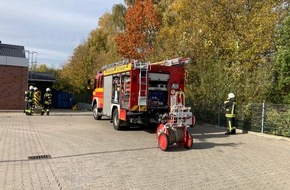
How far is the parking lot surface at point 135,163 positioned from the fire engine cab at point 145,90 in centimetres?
101

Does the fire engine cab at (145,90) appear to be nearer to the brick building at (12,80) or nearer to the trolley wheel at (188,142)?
the trolley wheel at (188,142)

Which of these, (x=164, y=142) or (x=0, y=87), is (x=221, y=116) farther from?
(x=0, y=87)

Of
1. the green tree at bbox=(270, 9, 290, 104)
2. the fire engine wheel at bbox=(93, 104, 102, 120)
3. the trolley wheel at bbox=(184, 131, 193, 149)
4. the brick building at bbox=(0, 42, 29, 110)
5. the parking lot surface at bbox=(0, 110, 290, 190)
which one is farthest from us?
the brick building at bbox=(0, 42, 29, 110)

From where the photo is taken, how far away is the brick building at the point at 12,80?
76.7 ft

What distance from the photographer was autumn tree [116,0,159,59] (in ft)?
103

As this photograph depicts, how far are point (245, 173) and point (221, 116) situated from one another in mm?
8827

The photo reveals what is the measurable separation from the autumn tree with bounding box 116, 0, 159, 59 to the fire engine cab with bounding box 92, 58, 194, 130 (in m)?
17.3

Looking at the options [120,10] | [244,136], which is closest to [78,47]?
[120,10]

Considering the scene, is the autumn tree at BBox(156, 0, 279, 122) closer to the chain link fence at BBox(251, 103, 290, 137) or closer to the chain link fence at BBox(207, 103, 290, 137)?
the chain link fence at BBox(207, 103, 290, 137)

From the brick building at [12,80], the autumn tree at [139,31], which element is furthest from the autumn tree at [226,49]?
the brick building at [12,80]

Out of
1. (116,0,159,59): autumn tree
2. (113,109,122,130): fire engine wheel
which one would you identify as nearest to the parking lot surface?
(113,109,122,130): fire engine wheel

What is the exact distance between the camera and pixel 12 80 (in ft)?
77.8

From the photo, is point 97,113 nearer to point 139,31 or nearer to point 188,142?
point 188,142

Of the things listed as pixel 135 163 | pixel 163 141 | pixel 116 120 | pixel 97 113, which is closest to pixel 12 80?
pixel 97 113
